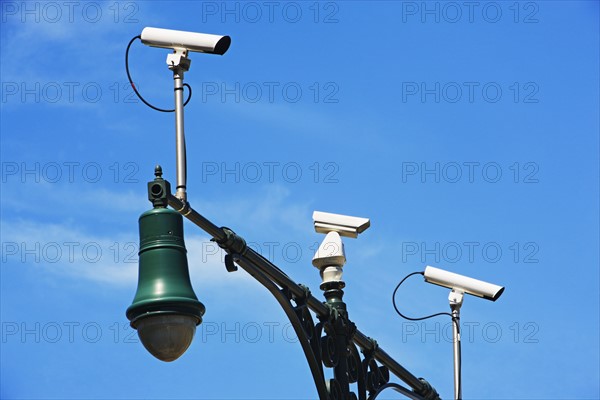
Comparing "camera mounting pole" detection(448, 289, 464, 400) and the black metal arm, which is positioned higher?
"camera mounting pole" detection(448, 289, 464, 400)

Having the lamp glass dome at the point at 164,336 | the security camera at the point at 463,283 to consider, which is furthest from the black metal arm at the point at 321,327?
the security camera at the point at 463,283

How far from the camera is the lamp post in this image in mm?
7152

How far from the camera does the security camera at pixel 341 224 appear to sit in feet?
32.7

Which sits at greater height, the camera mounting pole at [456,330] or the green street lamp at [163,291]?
the camera mounting pole at [456,330]

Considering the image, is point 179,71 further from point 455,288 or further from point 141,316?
point 455,288

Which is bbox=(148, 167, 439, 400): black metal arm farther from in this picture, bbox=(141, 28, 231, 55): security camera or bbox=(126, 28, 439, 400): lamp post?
bbox=(141, 28, 231, 55): security camera

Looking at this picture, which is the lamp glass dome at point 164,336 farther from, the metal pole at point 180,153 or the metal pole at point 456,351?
the metal pole at point 456,351

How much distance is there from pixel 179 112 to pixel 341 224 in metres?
2.52

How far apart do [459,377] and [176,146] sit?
18.8ft

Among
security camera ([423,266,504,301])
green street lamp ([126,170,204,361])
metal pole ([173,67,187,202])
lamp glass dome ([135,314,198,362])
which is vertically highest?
security camera ([423,266,504,301])

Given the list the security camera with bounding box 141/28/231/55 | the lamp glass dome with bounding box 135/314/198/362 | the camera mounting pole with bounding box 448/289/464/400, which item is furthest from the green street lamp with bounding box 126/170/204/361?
the camera mounting pole with bounding box 448/289/464/400

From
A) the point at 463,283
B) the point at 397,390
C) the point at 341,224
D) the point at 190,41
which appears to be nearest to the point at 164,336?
the point at 190,41

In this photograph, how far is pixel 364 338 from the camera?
10047 millimetres

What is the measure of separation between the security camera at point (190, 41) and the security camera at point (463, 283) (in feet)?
15.9
